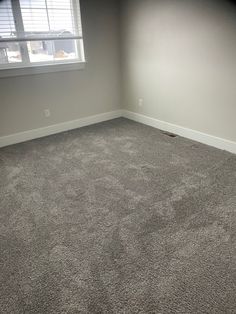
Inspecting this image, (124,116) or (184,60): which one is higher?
(184,60)

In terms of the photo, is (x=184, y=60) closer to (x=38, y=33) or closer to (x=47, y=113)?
(x=38, y=33)

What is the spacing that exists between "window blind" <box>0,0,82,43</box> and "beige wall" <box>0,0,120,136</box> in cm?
18

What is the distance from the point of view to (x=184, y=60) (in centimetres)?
312

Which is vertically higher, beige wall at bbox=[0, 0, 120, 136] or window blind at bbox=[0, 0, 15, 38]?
window blind at bbox=[0, 0, 15, 38]

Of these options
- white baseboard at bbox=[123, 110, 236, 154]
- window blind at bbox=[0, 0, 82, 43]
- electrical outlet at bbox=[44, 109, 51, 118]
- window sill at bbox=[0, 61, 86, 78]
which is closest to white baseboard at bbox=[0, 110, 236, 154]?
white baseboard at bbox=[123, 110, 236, 154]

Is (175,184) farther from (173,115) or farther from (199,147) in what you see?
(173,115)

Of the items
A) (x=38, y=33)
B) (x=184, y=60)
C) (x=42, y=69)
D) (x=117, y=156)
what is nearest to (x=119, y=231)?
(x=117, y=156)

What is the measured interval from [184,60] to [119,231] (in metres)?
2.31

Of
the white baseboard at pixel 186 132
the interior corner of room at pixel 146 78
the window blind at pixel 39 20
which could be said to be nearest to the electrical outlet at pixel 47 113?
the interior corner of room at pixel 146 78

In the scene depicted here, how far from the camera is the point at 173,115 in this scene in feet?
11.5

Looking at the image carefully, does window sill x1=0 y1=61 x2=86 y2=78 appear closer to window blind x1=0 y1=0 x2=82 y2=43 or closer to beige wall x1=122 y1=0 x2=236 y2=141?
window blind x1=0 y1=0 x2=82 y2=43

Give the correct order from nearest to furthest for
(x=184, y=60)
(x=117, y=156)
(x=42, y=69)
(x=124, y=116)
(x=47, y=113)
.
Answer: (x=117, y=156) < (x=184, y=60) < (x=42, y=69) < (x=47, y=113) < (x=124, y=116)

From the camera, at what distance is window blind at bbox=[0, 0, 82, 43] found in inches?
119

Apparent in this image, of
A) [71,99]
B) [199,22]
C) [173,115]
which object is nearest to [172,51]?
[199,22]
